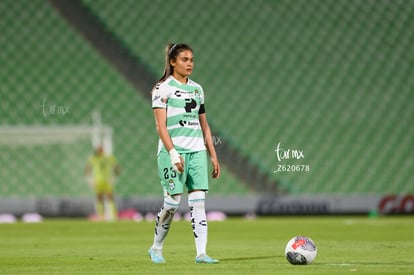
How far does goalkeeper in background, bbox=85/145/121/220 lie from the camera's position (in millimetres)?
16375

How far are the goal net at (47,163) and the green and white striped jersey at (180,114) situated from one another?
36.4 feet

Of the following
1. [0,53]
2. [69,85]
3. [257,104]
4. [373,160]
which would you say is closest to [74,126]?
[69,85]

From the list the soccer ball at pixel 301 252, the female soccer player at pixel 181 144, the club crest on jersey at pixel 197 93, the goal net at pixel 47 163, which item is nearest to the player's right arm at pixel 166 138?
the female soccer player at pixel 181 144

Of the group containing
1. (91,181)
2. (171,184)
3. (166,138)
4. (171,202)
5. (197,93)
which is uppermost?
(197,93)

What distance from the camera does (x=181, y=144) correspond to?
5977mm

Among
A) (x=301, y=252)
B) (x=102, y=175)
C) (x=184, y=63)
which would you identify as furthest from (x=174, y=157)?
(x=102, y=175)

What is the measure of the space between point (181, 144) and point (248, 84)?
1234 centimetres

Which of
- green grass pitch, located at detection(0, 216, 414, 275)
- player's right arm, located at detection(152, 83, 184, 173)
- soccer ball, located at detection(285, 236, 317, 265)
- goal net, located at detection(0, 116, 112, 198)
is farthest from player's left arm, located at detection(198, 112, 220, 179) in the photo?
goal net, located at detection(0, 116, 112, 198)

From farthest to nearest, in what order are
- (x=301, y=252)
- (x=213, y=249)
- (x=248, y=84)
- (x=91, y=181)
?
(x=248, y=84) < (x=91, y=181) < (x=213, y=249) < (x=301, y=252)

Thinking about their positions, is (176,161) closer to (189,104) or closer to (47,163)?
(189,104)

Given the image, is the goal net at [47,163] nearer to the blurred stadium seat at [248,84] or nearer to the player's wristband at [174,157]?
the blurred stadium seat at [248,84]

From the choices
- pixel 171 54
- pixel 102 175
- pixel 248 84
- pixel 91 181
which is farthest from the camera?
pixel 248 84

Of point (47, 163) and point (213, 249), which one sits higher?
point (213, 249)

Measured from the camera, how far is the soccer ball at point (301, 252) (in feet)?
18.7
